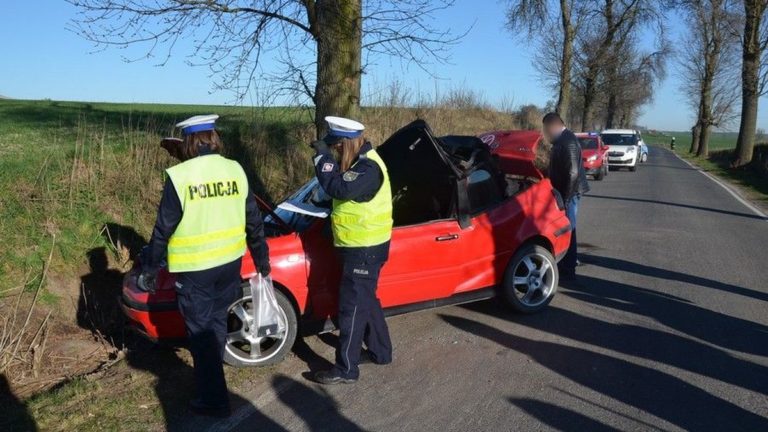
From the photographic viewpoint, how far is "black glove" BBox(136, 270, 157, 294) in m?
3.92

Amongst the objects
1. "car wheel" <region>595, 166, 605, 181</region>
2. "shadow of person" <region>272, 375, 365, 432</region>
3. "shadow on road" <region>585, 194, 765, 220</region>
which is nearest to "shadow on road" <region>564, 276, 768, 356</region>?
"shadow of person" <region>272, 375, 365, 432</region>

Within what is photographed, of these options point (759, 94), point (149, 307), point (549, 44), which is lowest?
point (149, 307)

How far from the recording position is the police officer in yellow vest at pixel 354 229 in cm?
434

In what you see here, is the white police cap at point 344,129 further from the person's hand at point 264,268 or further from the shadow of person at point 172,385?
the shadow of person at point 172,385

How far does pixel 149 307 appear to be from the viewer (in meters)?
4.43

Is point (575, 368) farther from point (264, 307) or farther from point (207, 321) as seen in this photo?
point (207, 321)

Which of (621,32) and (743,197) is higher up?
(621,32)

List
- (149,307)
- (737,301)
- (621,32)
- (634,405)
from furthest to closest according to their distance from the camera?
(621,32)
(737,301)
(149,307)
(634,405)

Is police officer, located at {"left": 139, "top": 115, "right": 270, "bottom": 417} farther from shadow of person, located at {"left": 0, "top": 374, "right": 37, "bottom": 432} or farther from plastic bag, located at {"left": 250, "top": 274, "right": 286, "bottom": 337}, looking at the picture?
shadow of person, located at {"left": 0, "top": 374, "right": 37, "bottom": 432}

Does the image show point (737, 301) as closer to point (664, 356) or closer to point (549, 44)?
point (664, 356)

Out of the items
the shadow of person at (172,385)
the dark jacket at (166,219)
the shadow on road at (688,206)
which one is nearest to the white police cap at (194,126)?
the dark jacket at (166,219)

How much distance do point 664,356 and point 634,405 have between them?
1.01 m

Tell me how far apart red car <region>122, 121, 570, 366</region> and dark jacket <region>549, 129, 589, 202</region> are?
46 centimetres

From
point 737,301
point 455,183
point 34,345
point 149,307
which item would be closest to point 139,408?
point 149,307
